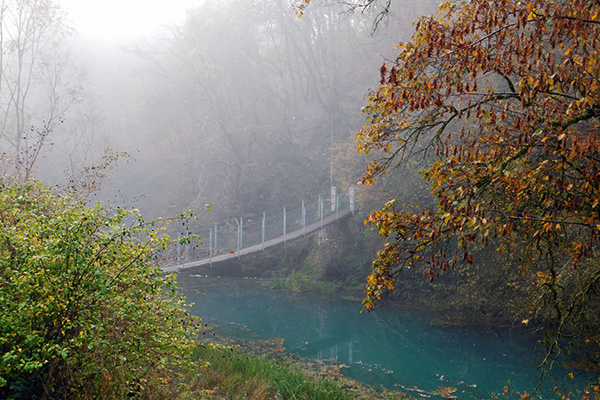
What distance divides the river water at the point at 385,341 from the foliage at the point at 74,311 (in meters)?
3.90

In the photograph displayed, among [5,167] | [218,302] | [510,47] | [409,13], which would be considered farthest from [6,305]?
[409,13]

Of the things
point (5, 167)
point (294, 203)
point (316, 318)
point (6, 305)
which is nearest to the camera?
point (6, 305)

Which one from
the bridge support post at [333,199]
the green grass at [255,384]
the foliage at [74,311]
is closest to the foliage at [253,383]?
the green grass at [255,384]

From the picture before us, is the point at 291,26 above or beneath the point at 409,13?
above

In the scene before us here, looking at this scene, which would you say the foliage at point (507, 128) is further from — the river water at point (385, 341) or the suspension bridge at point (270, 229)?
the suspension bridge at point (270, 229)

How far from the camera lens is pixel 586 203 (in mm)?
2609

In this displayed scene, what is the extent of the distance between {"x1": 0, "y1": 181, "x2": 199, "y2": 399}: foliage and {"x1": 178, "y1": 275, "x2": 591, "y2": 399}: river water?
390 centimetres

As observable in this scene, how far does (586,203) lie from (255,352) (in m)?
5.63

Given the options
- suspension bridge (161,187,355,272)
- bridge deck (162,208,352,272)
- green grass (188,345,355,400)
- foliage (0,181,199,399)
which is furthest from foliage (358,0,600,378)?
bridge deck (162,208,352,272)

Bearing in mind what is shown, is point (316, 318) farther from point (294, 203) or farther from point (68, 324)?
point (68, 324)

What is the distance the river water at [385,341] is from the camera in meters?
6.31

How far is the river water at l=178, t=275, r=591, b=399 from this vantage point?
631cm

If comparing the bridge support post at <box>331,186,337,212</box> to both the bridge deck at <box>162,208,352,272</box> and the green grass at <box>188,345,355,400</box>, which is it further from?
the green grass at <box>188,345,355,400</box>

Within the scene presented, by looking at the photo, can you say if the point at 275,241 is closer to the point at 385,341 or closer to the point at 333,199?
the point at 333,199
